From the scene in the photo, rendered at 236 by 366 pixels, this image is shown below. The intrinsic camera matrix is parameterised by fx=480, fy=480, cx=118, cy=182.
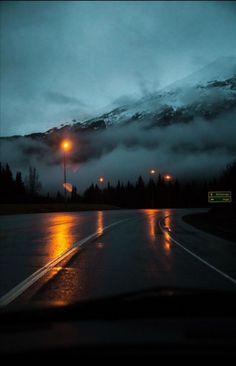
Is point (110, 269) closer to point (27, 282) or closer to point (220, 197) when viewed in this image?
point (27, 282)

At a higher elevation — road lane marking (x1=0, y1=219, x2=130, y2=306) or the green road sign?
the green road sign

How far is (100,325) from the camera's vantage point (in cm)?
375

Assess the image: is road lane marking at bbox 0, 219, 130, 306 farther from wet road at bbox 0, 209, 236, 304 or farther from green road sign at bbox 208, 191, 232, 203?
green road sign at bbox 208, 191, 232, 203

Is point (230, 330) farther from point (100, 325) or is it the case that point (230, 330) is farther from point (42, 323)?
point (42, 323)

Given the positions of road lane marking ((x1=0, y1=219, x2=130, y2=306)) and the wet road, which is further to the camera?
the wet road

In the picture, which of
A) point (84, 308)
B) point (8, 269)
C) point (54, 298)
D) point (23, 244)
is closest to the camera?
point (84, 308)

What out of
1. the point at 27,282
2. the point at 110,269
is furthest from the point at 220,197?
the point at 27,282

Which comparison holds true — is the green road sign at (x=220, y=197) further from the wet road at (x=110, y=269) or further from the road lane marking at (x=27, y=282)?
the road lane marking at (x=27, y=282)

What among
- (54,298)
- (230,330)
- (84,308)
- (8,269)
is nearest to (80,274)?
(8,269)

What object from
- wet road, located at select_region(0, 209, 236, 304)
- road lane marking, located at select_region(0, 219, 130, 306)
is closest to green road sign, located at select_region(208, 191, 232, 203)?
wet road, located at select_region(0, 209, 236, 304)

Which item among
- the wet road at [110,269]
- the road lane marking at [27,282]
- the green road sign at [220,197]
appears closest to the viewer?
the road lane marking at [27,282]

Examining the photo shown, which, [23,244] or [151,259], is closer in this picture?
[151,259]

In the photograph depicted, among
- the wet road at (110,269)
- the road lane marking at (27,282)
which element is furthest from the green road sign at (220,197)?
the road lane marking at (27,282)

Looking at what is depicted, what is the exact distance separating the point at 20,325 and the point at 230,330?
1.62 metres
